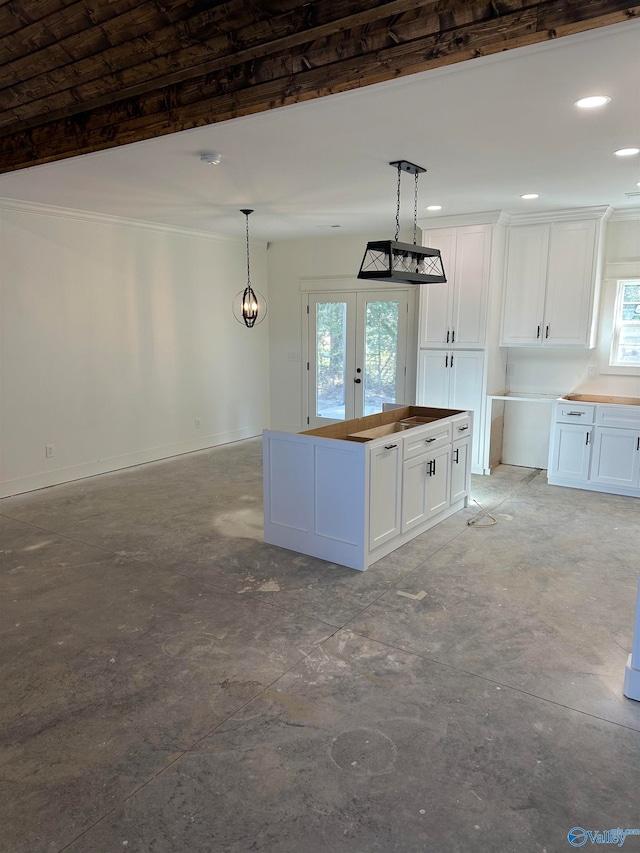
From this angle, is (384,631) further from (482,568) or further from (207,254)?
(207,254)

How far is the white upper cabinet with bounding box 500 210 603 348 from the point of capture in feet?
18.4

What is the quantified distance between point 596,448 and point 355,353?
10.9ft

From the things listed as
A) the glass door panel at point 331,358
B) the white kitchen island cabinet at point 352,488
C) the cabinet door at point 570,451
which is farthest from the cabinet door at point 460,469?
the glass door panel at point 331,358

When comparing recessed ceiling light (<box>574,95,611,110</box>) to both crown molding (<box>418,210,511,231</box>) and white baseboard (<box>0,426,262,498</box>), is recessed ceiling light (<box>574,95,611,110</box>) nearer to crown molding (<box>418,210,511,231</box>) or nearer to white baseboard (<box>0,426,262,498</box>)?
crown molding (<box>418,210,511,231</box>)

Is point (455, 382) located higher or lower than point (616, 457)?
higher

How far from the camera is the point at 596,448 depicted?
548 centimetres

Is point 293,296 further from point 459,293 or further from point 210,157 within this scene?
point 210,157

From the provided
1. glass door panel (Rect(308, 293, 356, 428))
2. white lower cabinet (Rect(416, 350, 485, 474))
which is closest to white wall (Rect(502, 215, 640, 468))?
white lower cabinet (Rect(416, 350, 485, 474))

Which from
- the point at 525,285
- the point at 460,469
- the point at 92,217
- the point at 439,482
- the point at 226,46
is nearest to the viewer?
the point at 226,46

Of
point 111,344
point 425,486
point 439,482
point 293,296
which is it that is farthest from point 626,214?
point 111,344

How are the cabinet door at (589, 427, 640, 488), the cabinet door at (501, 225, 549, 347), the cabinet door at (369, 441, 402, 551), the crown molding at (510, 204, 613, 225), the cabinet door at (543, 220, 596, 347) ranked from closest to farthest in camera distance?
the cabinet door at (369, 441, 402, 551)
the cabinet door at (589, 427, 640, 488)
the crown molding at (510, 204, 613, 225)
the cabinet door at (543, 220, 596, 347)
the cabinet door at (501, 225, 549, 347)

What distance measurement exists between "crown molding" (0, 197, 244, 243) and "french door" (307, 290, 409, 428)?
184cm

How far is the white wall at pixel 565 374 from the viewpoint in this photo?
5.73 meters

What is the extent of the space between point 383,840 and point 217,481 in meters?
4.37
